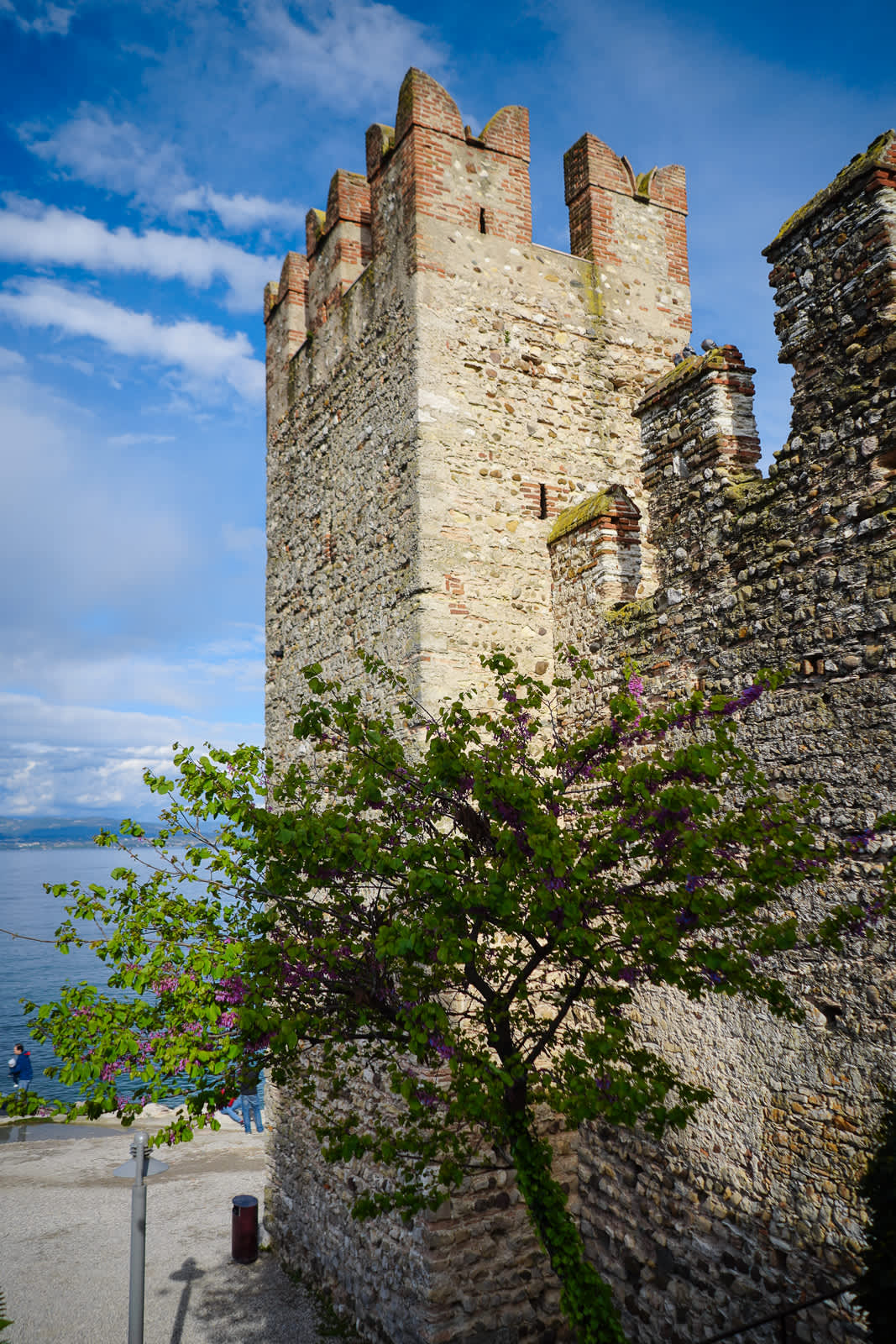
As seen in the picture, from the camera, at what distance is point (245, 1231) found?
9.57m

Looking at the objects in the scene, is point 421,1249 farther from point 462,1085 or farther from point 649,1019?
point 462,1085

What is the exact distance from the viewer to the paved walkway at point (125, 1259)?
832 cm

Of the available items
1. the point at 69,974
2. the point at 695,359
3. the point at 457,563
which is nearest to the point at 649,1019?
the point at 457,563

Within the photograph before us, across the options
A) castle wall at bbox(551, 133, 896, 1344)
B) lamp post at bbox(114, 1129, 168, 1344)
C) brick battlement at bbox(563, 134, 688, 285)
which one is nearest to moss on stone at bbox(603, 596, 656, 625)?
castle wall at bbox(551, 133, 896, 1344)

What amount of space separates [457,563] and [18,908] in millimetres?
106996

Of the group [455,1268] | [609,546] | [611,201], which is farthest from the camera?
[611,201]

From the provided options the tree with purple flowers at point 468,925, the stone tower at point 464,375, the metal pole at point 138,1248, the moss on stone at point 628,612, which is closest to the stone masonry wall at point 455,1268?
the tree with purple flowers at point 468,925

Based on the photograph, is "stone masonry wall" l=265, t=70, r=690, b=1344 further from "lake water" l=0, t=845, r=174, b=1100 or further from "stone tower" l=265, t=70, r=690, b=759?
"lake water" l=0, t=845, r=174, b=1100

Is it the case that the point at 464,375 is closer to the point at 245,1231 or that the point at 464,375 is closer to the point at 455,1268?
the point at 455,1268

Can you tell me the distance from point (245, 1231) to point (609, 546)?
8.49 meters

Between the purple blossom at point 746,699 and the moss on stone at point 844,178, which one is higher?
the moss on stone at point 844,178

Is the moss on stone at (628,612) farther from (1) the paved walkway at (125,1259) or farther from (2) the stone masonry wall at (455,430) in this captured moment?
(1) the paved walkway at (125,1259)

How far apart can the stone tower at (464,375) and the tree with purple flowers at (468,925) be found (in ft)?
7.39

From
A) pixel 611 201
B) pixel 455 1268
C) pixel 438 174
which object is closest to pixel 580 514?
pixel 438 174
